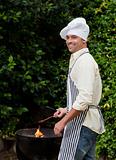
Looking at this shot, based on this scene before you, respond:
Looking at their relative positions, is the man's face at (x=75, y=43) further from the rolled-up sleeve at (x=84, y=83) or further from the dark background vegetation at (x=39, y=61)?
the dark background vegetation at (x=39, y=61)

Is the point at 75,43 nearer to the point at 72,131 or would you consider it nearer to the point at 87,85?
the point at 87,85

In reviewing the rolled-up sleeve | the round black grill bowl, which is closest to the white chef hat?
the rolled-up sleeve

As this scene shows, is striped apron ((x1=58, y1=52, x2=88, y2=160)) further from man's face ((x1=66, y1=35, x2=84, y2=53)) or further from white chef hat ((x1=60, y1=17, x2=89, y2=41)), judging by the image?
white chef hat ((x1=60, y1=17, x2=89, y2=41))

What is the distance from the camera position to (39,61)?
6.46 metres

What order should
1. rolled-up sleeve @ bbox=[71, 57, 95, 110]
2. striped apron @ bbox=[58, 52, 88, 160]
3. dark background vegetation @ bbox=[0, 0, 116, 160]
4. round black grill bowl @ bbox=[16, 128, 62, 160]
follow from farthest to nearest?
1. dark background vegetation @ bbox=[0, 0, 116, 160]
2. round black grill bowl @ bbox=[16, 128, 62, 160]
3. striped apron @ bbox=[58, 52, 88, 160]
4. rolled-up sleeve @ bbox=[71, 57, 95, 110]

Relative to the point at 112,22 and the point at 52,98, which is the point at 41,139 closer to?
the point at 52,98

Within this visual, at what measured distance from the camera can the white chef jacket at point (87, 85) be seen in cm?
390

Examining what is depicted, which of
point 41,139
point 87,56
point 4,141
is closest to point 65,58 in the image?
point 4,141

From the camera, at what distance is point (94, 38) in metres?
7.32

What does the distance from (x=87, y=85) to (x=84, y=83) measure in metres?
0.03

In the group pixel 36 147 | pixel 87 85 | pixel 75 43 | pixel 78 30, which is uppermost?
pixel 78 30

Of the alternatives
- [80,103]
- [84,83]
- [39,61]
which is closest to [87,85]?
[84,83]

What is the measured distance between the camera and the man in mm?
3926

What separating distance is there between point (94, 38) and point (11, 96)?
1844mm
